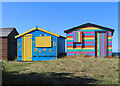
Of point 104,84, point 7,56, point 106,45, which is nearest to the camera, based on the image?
point 104,84

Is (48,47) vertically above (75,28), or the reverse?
(75,28)

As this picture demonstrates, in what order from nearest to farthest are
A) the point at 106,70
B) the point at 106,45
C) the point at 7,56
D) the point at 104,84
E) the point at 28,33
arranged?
the point at 104,84
the point at 106,70
the point at 106,45
the point at 28,33
the point at 7,56

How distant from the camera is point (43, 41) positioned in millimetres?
14891

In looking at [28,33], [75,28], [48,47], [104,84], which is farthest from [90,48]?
[104,84]

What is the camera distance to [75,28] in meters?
15.1

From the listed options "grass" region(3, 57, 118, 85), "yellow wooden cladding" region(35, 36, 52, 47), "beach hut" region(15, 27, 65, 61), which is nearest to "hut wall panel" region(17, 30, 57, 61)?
Result: "beach hut" region(15, 27, 65, 61)

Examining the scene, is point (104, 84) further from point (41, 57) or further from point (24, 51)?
point (24, 51)

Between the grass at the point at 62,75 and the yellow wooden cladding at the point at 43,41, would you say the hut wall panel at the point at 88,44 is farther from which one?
the grass at the point at 62,75

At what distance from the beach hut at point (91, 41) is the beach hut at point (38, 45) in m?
1.60

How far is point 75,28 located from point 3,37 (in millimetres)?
8345

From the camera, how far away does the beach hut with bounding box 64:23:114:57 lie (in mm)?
14555

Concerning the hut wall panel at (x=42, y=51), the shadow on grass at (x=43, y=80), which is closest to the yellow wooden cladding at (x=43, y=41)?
the hut wall panel at (x=42, y=51)

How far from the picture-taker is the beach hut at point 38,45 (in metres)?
14.7

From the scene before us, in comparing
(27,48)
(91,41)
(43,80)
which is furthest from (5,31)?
(43,80)
